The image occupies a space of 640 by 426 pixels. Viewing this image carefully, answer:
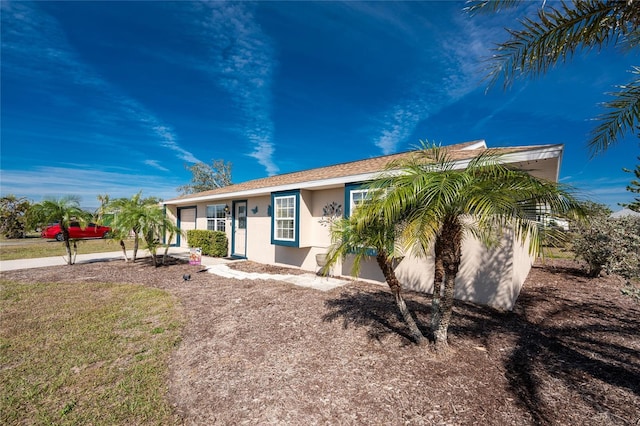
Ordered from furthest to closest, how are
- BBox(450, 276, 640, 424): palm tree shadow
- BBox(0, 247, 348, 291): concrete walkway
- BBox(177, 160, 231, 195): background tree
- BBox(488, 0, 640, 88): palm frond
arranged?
1. BBox(177, 160, 231, 195): background tree
2. BBox(0, 247, 348, 291): concrete walkway
3. BBox(488, 0, 640, 88): palm frond
4. BBox(450, 276, 640, 424): palm tree shadow

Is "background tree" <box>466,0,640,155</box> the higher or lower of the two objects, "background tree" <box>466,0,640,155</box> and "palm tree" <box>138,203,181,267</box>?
the higher

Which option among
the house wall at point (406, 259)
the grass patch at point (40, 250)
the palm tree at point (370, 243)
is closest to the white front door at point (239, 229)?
the house wall at point (406, 259)

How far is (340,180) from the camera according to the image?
7543 millimetres

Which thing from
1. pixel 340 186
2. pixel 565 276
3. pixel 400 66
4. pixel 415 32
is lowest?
pixel 565 276

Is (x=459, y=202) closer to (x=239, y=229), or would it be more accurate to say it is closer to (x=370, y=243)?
(x=370, y=243)

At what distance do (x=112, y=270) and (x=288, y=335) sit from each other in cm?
860

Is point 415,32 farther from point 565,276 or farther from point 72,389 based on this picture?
point 72,389

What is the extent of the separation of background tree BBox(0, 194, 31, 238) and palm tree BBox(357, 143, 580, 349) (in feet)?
98.7

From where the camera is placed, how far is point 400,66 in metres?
10.9

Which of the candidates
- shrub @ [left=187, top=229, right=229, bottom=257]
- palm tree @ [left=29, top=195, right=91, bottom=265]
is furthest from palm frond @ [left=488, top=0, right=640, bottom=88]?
palm tree @ [left=29, top=195, right=91, bottom=265]

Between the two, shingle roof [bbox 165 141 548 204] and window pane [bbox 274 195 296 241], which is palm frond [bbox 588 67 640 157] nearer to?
shingle roof [bbox 165 141 548 204]

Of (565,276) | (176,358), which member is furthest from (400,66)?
(176,358)

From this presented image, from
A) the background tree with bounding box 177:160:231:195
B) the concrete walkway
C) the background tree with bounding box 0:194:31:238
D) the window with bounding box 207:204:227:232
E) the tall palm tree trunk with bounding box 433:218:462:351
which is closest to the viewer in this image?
the tall palm tree trunk with bounding box 433:218:462:351

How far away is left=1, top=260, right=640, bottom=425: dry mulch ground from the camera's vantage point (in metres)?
2.42
